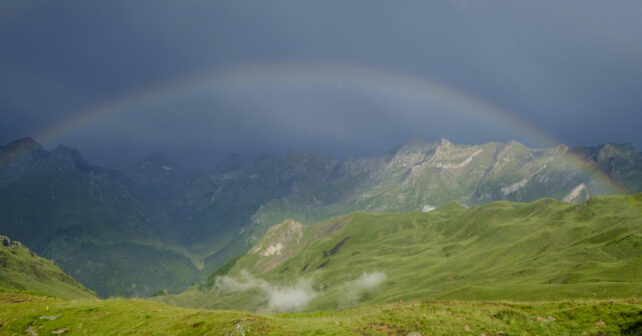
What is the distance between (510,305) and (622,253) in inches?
7561

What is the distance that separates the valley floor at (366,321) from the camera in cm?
2880

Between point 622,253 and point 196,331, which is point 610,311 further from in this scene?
point 622,253

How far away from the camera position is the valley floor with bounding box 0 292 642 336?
28797 mm

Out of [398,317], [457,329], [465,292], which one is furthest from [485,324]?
[465,292]

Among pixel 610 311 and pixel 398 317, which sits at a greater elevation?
pixel 398 317

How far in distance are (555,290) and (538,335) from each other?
4442 inches

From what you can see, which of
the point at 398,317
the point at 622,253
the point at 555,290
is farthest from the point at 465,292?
the point at 398,317

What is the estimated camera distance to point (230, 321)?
34.0 m

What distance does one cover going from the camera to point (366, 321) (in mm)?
35875

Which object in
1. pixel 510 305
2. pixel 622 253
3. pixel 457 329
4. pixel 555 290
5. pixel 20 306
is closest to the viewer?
pixel 457 329

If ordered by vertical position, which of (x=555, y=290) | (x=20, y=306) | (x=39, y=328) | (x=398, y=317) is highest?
(x=20, y=306)

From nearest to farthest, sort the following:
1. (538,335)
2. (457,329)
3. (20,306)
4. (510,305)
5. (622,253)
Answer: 1. (538,335)
2. (457,329)
3. (510,305)
4. (20,306)
5. (622,253)

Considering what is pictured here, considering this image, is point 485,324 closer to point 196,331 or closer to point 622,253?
point 196,331

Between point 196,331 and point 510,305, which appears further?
point 510,305
